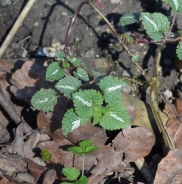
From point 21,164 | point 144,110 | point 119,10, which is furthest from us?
point 119,10

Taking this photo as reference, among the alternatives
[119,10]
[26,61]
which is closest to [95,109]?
[26,61]

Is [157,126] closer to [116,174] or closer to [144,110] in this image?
[144,110]

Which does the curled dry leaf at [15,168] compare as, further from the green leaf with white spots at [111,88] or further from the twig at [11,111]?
the green leaf with white spots at [111,88]

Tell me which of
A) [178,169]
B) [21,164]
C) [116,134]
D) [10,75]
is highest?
[10,75]

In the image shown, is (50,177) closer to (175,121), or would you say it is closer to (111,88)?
(111,88)

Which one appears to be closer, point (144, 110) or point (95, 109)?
point (95, 109)

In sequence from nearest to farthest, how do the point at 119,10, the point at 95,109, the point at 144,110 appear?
the point at 95,109 → the point at 144,110 → the point at 119,10
